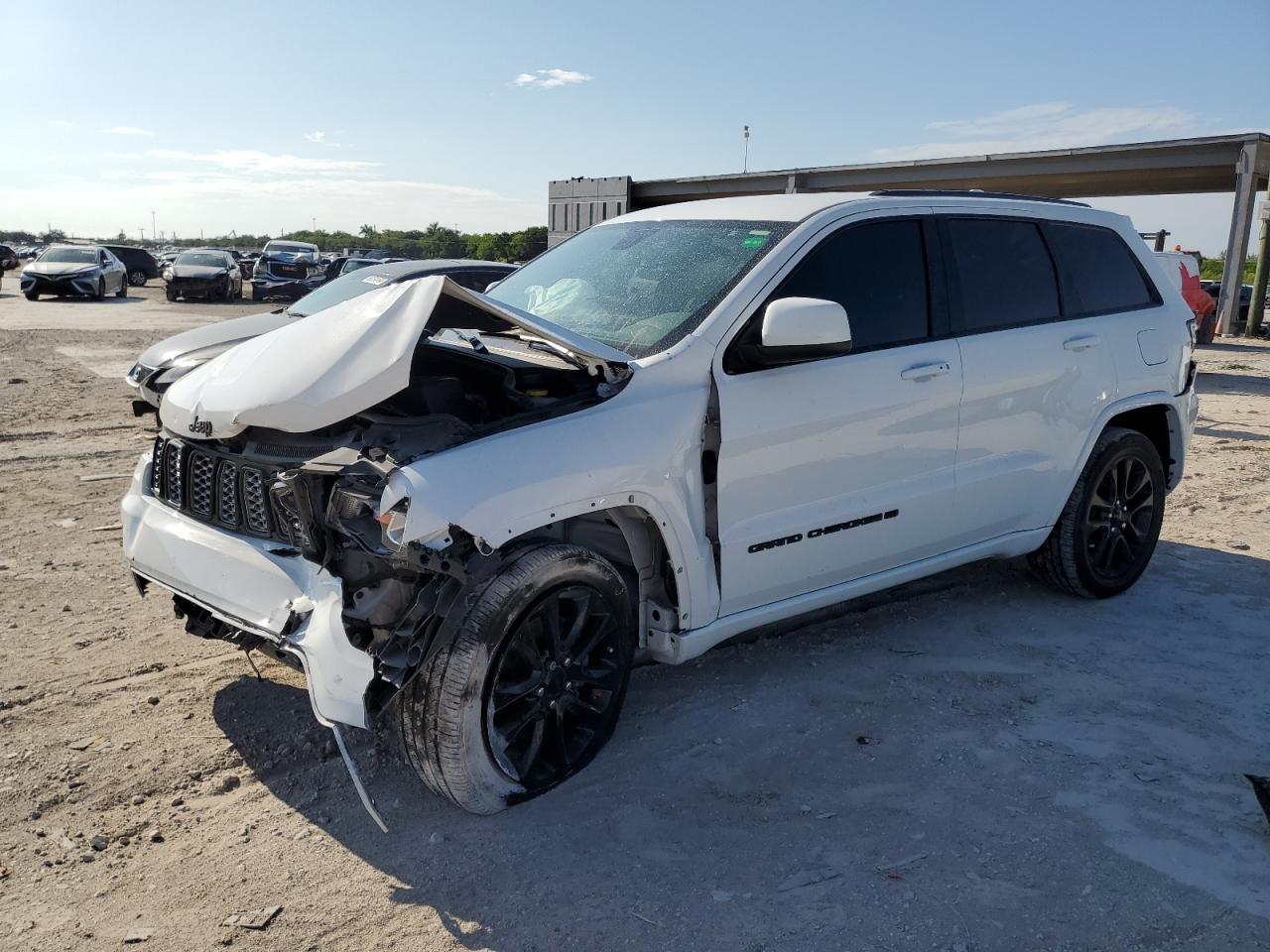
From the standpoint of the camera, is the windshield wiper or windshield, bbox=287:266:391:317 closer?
the windshield wiper

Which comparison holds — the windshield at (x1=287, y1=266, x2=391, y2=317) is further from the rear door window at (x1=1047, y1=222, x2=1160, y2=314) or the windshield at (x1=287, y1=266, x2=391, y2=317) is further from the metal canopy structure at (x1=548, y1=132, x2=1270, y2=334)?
the metal canopy structure at (x1=548, y1=132, x2=1270, y2=334)

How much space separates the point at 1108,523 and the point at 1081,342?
1026 mm

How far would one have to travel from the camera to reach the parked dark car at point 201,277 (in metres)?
29.7

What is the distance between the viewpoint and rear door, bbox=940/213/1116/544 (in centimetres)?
458

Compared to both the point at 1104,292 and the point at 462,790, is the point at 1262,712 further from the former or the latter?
the point at 462,790

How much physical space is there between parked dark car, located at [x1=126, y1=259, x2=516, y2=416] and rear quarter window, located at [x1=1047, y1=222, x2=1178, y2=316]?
11.5ft

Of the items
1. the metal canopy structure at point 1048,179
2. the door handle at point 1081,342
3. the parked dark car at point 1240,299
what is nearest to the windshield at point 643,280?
the door handle at point 1081,342

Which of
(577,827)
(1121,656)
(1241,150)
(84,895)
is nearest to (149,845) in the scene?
(84,895)

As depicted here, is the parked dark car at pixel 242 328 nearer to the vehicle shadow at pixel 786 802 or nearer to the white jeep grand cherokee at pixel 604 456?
the white jeep grand cherokee at pixel 604 456

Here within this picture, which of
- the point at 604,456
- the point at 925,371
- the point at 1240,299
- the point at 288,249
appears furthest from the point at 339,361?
the point at 288,249

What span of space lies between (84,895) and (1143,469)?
16.7ft

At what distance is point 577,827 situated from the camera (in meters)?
3.31

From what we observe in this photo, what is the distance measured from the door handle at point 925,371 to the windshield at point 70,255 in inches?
1186

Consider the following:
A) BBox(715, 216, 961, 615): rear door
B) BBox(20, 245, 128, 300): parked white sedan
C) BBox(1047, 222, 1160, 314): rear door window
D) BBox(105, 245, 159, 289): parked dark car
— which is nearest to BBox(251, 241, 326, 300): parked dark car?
BBox(20, 245, 128, 300): parked white sedan
